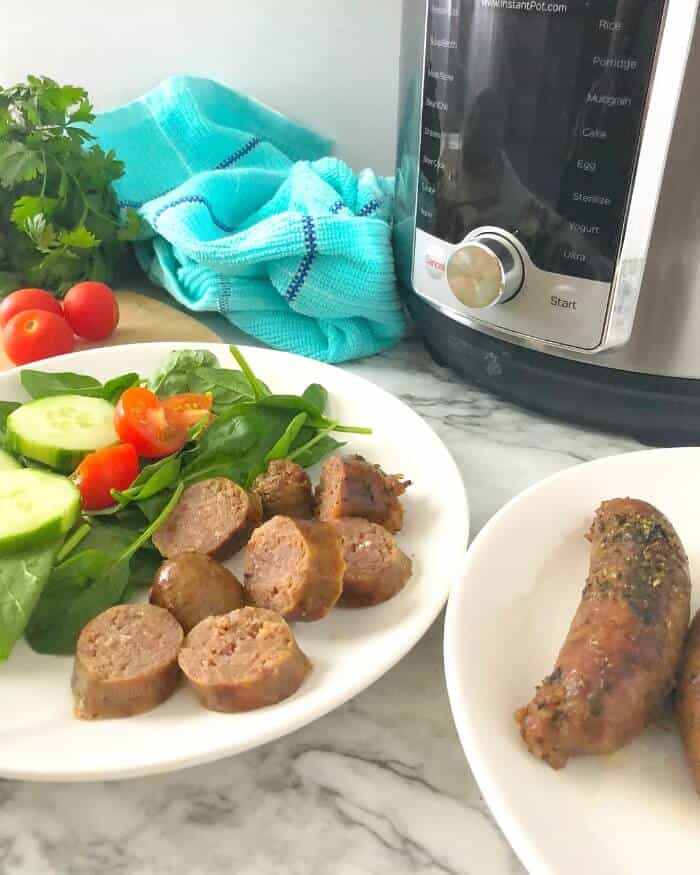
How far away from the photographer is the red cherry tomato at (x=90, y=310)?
1112 mm

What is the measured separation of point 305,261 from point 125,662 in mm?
626

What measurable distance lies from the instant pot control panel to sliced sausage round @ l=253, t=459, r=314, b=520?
25 cm

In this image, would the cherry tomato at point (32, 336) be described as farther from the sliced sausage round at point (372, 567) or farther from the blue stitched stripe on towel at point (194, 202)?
the sliced sausage round at point (372, 567)

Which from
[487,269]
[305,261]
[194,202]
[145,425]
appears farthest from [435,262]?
[194,202]

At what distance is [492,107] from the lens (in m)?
0.76

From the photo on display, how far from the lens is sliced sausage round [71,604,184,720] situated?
552 millimetres

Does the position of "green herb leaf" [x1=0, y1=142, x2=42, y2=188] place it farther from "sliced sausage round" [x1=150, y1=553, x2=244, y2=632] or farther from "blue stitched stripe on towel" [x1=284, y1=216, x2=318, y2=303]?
"sliced sausage round" [x1=150, y1=553, x2=244, y2=632]

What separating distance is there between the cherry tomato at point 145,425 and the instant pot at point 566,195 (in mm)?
320

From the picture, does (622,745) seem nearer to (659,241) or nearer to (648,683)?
(648,683)

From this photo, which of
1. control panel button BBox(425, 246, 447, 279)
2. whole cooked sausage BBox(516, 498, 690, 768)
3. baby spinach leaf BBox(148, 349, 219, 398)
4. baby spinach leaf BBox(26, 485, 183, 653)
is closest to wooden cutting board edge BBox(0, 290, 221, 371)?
baby spinach leaf BBox(148, 349, 219, 398)

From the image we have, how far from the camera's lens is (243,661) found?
564 millimetres

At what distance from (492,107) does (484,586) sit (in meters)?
0.44

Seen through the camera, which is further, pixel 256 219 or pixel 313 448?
pixel 256 219

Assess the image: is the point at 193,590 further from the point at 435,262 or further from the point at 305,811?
the point at 435,262
